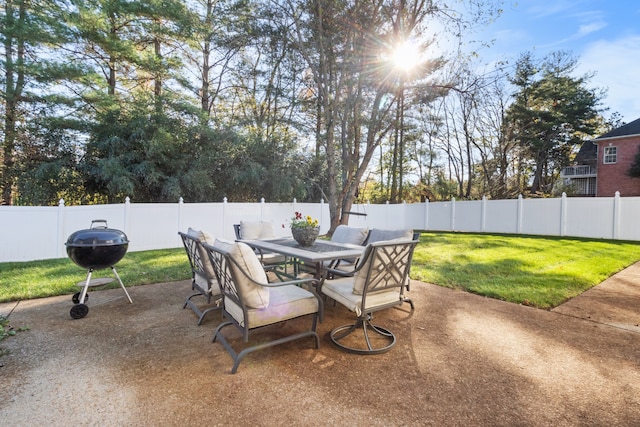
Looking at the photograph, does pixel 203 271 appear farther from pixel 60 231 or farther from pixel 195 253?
pixel 60 231

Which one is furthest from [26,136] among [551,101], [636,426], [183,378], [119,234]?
[551,101]

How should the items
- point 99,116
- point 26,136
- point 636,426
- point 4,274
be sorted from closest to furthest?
point 636,426
point 4,274
point 26,136
point 99,116

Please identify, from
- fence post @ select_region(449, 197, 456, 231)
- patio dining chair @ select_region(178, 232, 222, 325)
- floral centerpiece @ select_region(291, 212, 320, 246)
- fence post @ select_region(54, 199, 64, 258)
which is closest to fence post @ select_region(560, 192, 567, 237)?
fence post @ select_region(449, 197, 456, 231)

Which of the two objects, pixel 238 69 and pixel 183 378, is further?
pixel 238 69

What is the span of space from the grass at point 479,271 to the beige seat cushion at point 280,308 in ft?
9.43

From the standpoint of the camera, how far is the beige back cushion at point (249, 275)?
219cm

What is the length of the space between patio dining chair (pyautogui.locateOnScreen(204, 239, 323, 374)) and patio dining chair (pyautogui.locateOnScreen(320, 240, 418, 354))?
11.7 inches

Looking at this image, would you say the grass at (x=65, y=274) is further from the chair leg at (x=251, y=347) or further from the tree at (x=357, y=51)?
the tree at (x=357, y=51)

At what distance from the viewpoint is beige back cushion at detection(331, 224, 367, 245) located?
15.1ft

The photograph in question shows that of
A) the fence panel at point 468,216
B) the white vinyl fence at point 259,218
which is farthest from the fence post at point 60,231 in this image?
the fence panel at point 468,216

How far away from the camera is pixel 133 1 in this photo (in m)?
8.70

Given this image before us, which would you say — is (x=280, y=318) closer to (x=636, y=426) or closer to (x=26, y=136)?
(x=636, y=426)

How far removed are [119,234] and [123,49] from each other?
774 cm

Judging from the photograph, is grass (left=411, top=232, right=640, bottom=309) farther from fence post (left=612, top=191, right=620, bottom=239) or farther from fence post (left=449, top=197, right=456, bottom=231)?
fence post (left=449, top=197, right=456, bottom=231)
